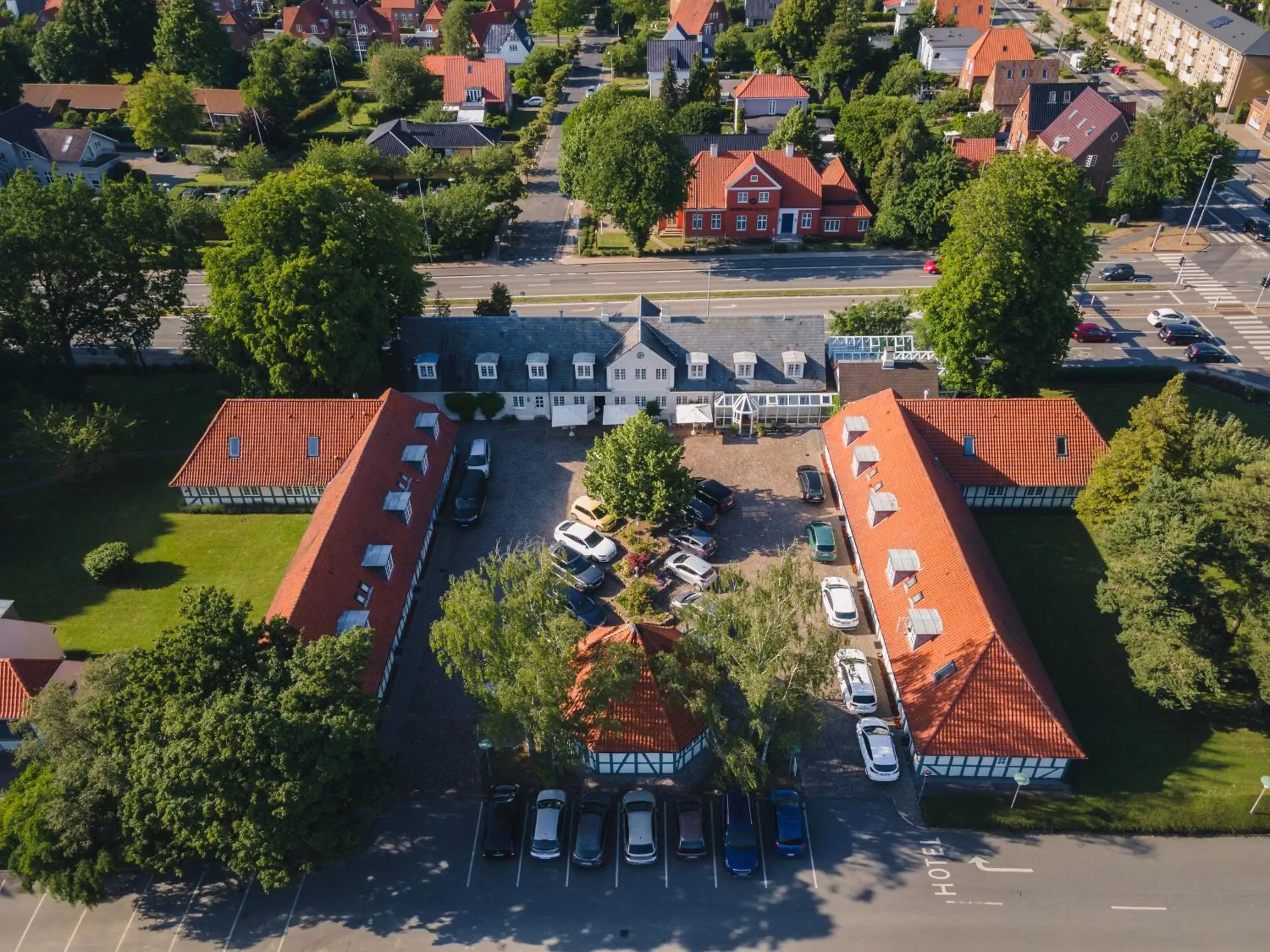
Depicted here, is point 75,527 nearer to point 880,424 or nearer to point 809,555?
point 809,555

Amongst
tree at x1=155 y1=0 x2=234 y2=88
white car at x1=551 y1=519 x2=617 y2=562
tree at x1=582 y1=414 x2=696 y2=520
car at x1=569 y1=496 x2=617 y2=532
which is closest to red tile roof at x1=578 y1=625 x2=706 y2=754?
white car at x1=551 y1=519 x2=617 y2=562

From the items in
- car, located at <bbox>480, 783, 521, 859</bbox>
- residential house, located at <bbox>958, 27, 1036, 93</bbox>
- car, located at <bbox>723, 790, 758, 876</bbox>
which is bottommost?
car, located at <bbox>480, 783, 521, 859</bbox>

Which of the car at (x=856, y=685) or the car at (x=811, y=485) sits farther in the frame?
the car at (x=811, y=485)

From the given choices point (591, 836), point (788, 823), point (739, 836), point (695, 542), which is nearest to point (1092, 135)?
point (695, 542)

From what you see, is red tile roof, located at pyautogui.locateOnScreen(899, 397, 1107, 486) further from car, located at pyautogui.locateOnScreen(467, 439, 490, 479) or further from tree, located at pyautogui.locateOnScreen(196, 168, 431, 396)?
tree, located at pyautogui.locateOnScreen(196, 168, 431, 396)

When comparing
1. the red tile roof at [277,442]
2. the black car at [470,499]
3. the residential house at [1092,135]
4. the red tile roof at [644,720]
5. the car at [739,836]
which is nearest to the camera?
the car at [739,836]

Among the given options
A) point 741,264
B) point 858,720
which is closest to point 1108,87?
point 741,264

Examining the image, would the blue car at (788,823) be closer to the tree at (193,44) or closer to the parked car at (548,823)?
the parked car at (548,823)

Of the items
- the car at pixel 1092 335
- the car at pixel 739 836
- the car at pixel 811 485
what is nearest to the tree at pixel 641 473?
the car at pixel 811 485
